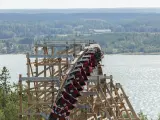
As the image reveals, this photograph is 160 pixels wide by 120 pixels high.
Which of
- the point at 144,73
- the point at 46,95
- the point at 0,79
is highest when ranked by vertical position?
the point at 46,95

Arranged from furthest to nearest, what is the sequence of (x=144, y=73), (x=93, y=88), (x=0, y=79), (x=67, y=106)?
(x=144, y=73)
(x=0, y=79)
(x=93, y=88)
(x=67, y=106)

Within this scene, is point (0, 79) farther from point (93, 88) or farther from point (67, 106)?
point (67, 106)

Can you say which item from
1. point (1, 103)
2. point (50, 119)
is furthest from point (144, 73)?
point (50, 119)

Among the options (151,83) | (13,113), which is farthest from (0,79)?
(151,83)

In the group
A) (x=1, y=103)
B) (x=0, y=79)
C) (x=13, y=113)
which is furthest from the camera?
(x=0, y=79)

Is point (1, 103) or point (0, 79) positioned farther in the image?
point (0, 79)

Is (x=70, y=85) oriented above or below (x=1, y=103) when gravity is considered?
above
